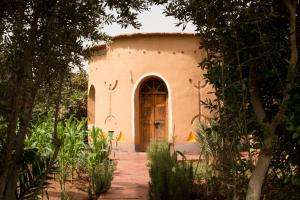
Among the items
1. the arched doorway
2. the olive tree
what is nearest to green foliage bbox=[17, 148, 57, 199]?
the olive tree

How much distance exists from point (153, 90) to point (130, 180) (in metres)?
6.20

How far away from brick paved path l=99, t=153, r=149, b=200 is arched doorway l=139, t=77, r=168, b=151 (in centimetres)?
176

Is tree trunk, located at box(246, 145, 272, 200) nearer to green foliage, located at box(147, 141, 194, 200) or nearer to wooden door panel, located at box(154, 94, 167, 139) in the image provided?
green foliage, located at box(147, 141, 194, 200)

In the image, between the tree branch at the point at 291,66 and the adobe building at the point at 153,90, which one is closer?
the tree branch at the point at 291,66

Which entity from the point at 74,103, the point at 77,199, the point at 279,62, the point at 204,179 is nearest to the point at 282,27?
the point at 279,62

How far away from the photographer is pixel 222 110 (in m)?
4.38

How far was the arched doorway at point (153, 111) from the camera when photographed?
14250 millimetres

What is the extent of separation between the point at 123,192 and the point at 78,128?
2.07 meters

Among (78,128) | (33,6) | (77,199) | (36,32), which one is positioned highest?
(33,6)

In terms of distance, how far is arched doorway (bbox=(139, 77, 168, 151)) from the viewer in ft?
46.8

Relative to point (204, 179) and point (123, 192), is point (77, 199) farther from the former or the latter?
point (204, 179)

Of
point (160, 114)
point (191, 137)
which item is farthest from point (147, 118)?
point (191, 137)

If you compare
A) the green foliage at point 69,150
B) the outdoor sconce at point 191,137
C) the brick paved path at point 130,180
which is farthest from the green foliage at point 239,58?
the outdoor sconce at point 191,137

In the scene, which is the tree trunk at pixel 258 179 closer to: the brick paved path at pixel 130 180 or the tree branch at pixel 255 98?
the tree branch at pixel 255 98
